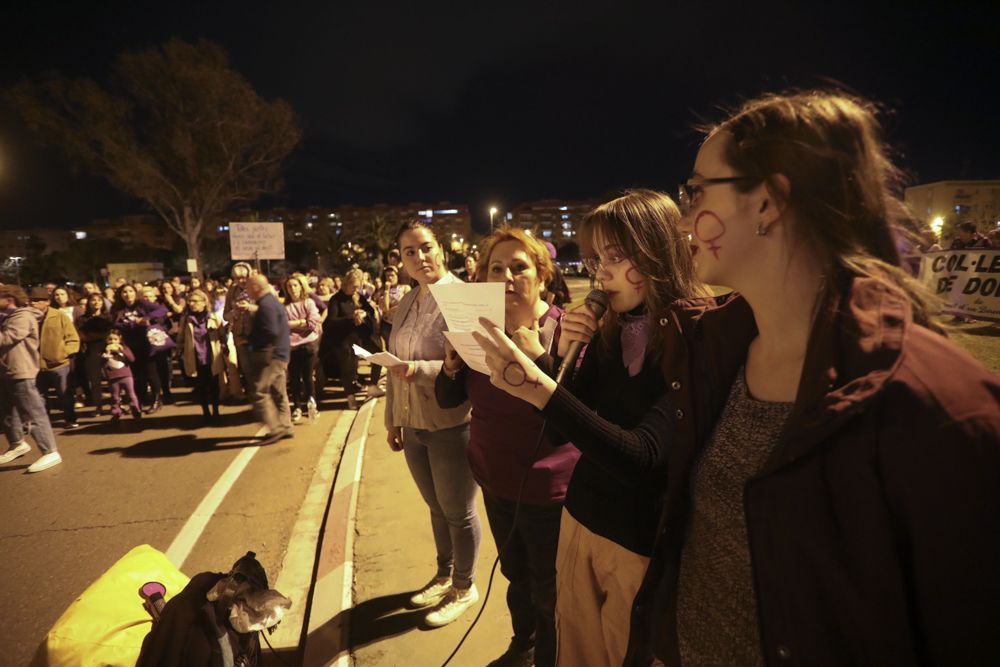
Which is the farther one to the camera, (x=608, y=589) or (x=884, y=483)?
(x=608, y=589)

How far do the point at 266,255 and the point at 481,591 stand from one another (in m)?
8.69

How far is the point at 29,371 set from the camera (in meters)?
5.32

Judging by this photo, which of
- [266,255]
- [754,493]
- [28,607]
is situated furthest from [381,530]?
[266,255]

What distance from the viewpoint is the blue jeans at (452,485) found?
2.65m

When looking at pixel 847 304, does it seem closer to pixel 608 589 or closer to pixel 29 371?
pixel 608 589

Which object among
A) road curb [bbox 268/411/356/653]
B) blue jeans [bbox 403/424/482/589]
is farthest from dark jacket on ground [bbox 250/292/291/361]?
blue jeans [bbox 403/424/482/589]

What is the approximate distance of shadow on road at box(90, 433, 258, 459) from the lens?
579cm

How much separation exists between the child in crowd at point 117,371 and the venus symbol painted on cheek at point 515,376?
7.70 meters

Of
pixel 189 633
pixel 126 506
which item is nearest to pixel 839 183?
pixel 189 633

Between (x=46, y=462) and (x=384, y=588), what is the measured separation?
A: 16.2ft

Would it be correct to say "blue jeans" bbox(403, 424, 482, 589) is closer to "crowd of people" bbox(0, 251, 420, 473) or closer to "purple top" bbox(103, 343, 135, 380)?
"crowd of people" bbox(0, 251, 420, 473)

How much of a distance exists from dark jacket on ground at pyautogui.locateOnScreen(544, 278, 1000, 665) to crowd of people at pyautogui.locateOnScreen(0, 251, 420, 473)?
231 inches

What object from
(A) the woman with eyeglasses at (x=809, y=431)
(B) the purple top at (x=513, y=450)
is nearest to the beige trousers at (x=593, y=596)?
(A) the woman with eyeglasses at (x=809, y=431)

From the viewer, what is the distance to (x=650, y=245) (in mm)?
1644
